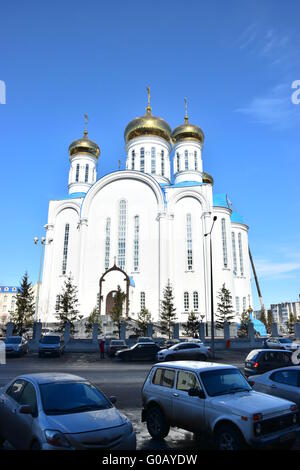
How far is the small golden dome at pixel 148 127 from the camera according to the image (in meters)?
48.6

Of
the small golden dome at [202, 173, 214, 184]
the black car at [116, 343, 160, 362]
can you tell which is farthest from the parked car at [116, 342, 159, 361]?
the small golden dome at [202, 173, 214, 184]

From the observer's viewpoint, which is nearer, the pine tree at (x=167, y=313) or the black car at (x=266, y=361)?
the black car at (x=266, y=361)

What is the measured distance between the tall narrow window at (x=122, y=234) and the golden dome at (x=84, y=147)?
12358 millimetres

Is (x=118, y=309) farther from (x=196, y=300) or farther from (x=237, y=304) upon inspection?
Result: (x=237, y=304)

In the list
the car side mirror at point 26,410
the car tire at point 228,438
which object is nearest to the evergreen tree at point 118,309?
the car tire at point 228,438

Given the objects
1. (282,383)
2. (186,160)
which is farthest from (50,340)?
(186,160)

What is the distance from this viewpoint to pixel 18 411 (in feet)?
17.0

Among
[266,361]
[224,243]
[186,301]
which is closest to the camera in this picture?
[266,361]

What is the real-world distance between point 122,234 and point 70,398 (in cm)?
3749

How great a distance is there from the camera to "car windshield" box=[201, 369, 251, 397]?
585 centimetres

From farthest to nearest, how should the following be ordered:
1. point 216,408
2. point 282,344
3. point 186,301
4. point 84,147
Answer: point 84,147 → point 186,301 → point 282,344 → point 216,408

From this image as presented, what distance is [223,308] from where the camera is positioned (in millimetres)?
38281

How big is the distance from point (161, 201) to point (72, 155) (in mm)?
18151

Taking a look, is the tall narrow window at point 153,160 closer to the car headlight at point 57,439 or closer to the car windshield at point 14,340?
the car windshield at point 14,340
